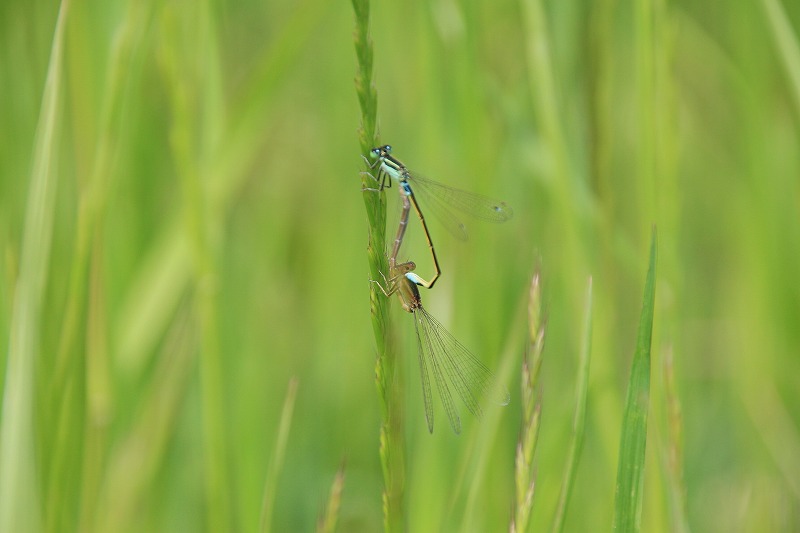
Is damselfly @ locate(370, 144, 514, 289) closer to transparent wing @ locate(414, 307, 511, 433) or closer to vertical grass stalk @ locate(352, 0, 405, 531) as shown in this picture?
transparent wing @ locate(414, 307, 511, 433)

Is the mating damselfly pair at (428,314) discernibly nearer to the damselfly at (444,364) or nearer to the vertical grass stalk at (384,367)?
the damselfly at (444,364)

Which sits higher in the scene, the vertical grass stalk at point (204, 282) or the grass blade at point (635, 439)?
the vertical grass stalk at point (204, 282)

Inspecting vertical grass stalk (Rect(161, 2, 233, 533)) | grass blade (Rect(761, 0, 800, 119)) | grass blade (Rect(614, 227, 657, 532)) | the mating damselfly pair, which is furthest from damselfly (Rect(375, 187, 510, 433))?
grass blade (Rect(761, 0, 800, 119))

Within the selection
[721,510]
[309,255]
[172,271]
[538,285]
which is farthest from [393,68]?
[538,285]

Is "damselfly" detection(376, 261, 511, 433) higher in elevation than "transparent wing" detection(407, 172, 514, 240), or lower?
lower

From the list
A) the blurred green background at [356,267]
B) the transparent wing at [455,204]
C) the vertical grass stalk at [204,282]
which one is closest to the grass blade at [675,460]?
the blurred green background at [356,267]

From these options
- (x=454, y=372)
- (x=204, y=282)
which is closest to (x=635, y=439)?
(x=454, y=372)

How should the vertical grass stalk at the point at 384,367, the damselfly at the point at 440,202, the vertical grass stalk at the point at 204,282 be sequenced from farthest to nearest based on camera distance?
the damselfly at the point at 440,202
the vertical grass stalk at the point at 204,282
the vertical grass stalk at the point at 384,367
